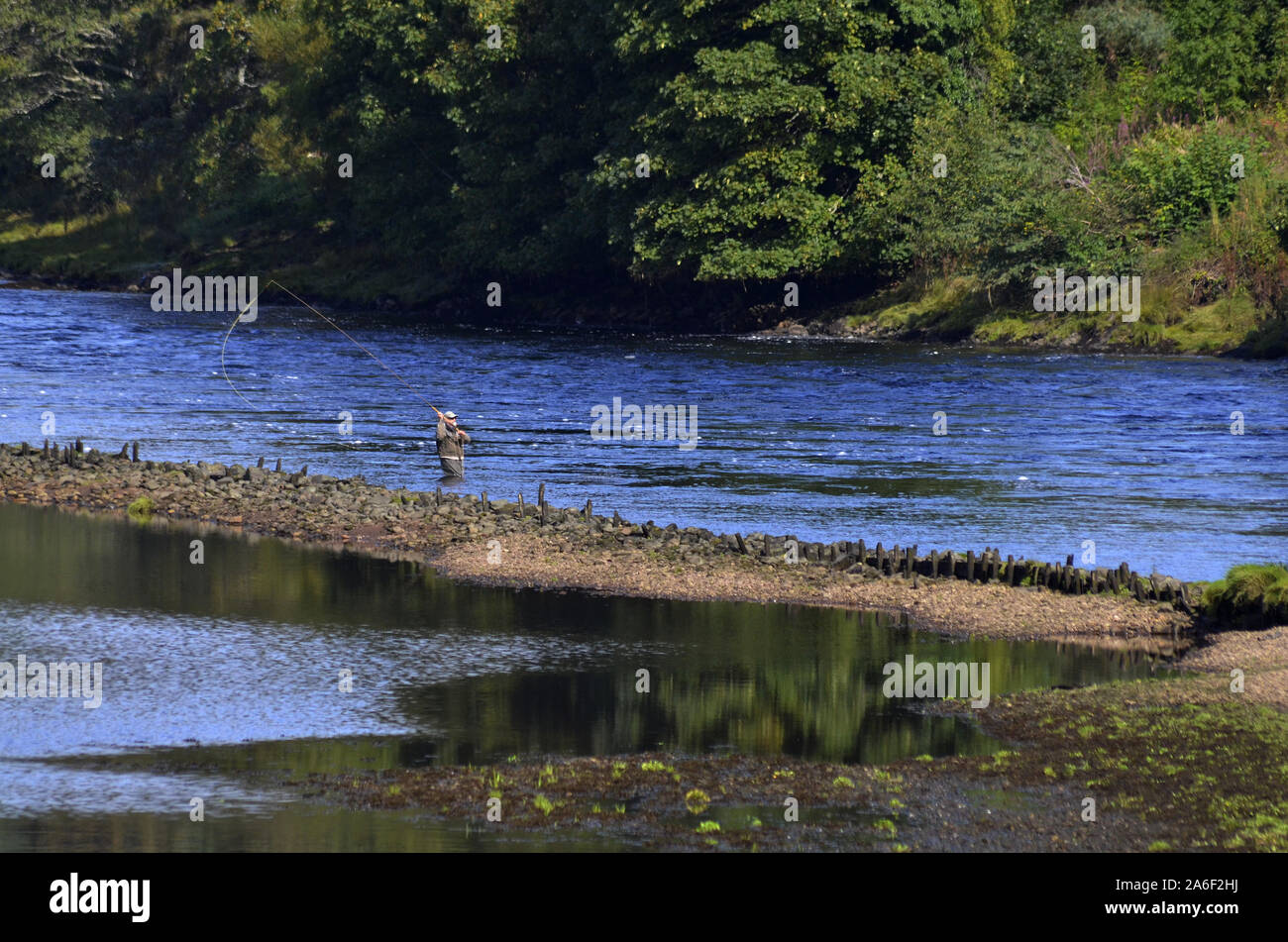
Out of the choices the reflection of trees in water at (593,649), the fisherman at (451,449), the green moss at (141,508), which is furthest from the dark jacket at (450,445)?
the reflection of trees in water at (593,649)

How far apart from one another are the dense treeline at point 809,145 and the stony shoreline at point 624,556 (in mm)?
29059

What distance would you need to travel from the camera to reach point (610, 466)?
33.0 metres

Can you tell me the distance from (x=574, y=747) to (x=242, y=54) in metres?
77.0

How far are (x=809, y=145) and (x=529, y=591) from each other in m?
35.4

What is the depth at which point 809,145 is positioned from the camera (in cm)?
5469

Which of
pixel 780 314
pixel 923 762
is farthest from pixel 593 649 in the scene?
pixel 780 314

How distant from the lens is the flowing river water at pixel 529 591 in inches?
593

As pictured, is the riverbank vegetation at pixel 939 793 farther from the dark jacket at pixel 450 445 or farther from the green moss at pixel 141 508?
the dark jacket at pixel 450 445

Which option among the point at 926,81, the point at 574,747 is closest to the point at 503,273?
the point at 926,81

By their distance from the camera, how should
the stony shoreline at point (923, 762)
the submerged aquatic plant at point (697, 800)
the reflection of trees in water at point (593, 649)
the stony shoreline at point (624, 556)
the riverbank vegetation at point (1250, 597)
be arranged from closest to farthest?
the stony shoreline at point (923, 762) < the submerged aquatic plant at point (697, 800) < the reflection of trees in water at point (593, 649) < the riverbank vegetation at point (1250, 597) < the stony shoreline at point (624, 556)

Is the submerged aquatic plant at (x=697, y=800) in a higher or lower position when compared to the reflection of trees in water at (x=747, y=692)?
lower

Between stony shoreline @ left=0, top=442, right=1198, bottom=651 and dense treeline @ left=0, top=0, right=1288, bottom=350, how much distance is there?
2906 centimetres

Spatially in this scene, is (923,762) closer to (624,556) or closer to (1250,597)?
(1250,597)

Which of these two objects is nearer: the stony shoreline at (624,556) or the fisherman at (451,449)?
the stony shoreline at (624,556)
